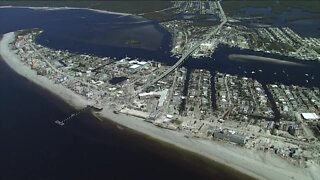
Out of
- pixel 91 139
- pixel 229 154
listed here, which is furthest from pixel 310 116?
pixel 91 139

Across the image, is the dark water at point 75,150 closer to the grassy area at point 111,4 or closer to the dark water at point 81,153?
the dark water at point 81,153

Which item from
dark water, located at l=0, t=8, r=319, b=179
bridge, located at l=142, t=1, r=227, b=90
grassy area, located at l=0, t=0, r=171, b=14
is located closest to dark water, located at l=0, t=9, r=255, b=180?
dark water, located at l=0, t=8, r=319, b=179

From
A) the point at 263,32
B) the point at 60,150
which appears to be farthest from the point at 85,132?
the point at 263,32

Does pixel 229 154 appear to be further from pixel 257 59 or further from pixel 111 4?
pixel 111 4

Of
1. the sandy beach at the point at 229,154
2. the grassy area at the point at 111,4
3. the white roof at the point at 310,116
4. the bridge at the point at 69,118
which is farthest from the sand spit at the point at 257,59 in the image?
the grassy area at the point at 111,4

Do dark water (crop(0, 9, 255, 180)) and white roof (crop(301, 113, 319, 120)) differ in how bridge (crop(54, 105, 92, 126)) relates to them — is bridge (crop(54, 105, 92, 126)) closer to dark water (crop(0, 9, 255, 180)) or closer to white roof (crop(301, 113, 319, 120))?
dark water (crop(0, 9, 255, 180))
